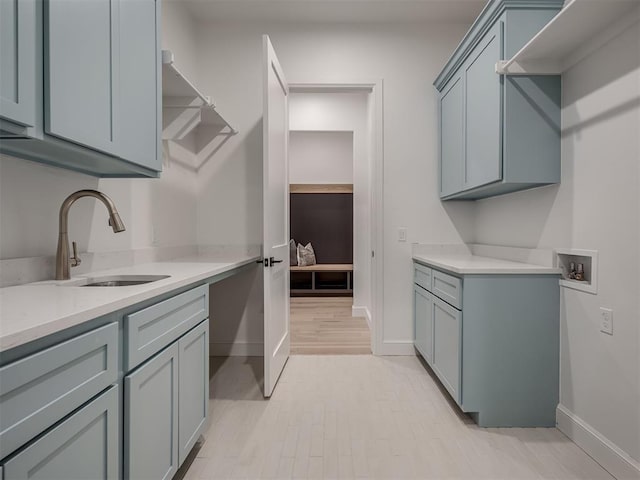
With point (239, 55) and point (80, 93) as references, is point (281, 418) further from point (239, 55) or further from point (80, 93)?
point (239, 55)

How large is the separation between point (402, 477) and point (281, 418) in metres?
0.75

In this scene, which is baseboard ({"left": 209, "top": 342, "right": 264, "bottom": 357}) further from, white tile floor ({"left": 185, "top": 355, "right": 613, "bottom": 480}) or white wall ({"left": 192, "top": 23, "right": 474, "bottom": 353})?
white wall ({"left": 192, "top": 23, "right": 474, "bottom": 353})

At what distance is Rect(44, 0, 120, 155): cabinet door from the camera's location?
1.05 m

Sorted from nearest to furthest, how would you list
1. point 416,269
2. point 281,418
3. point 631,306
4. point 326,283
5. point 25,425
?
point 25,425 → point 631,306 → point 281,418 → point 416,269 → point 326,283

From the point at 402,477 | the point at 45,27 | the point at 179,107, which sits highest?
the point at 179,107

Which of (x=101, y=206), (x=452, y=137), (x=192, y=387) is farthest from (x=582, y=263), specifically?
(x=101, y=206)

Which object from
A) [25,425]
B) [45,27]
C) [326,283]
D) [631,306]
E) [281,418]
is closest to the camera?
[25,425]

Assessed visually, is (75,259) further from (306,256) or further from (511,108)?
(306,256)

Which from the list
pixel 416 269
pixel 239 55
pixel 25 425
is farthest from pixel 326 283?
pixel 25 425

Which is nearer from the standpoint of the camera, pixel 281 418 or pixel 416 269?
pixel 281 418

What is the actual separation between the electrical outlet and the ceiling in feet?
8.07

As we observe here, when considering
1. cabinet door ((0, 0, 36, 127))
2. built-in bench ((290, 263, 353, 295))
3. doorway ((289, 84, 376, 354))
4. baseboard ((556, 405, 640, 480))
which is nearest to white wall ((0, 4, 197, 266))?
cabinet door ((0, 0, 36, 127))

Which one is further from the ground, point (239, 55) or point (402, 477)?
point (239, 55)

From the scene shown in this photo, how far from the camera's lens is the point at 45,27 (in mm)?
1034
